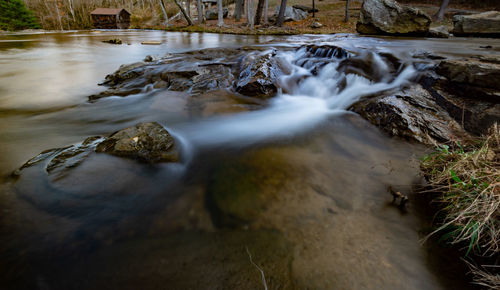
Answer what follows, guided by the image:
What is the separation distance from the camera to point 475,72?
3543 mm

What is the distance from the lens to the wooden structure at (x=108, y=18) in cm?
3120

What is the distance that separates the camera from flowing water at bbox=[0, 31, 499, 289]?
1437 millimetres

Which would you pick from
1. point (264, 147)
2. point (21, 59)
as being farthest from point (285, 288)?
point (21, 59)

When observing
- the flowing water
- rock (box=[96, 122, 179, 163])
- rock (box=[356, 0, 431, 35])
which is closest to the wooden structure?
rock (box=[356, 0, 431, 35])

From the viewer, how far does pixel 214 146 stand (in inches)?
126

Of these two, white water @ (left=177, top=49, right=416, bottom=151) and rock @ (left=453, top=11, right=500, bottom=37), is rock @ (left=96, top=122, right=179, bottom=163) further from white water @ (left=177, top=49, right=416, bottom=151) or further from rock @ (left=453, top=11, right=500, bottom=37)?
rock @ (left=453, top=11, right=500, bottom=37)

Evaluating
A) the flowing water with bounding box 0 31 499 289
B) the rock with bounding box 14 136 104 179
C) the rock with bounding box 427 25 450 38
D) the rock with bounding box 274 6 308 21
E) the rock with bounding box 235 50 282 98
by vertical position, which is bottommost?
the flowing water with bounding box 0 31 499 289

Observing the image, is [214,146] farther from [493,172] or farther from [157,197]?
[493,172]

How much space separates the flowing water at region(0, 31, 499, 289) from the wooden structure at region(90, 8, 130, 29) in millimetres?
35417

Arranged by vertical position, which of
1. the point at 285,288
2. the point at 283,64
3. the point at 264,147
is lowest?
the point at 285,288

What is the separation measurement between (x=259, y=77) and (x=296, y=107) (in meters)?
1.16

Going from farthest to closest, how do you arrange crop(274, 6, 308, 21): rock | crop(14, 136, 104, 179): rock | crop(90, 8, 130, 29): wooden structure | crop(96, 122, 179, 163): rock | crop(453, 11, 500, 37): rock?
crop(90, 8, 130, 29): wooden structure
crop(274, 6, 308, 21): rock
crop(453, 11, 500, 37): rock
crop(96, 122, 179, 163): rock
crop(14, 136, 104, 179): rock

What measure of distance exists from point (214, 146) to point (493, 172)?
2.76m

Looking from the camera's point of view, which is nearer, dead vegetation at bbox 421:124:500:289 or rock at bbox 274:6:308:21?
dead vegetation at bbox 421:124:500:289
